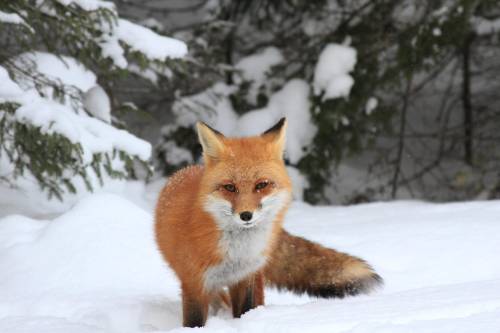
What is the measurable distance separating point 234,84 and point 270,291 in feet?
16.7

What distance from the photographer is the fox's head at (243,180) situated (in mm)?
3334

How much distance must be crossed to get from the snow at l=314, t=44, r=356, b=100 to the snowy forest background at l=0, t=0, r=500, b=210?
0.6 inches

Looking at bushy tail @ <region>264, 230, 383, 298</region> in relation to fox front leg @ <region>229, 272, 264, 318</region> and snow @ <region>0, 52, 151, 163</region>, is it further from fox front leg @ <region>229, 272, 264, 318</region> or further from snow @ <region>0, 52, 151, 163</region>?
snow @ <region>0, 52, 151, 163</region>

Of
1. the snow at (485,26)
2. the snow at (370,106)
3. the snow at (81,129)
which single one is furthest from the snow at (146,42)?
the snow at (485,26)

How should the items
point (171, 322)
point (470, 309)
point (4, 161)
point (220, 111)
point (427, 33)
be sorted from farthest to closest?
point (220, 111) < point (427, 33) < point (4, 161) < point (171, 322) < point (470, 309)

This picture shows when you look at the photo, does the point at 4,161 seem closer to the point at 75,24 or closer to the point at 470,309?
the point at 75,24

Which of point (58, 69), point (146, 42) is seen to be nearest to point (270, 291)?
point (146, 42)

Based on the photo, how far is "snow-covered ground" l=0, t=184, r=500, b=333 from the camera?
10.0 ft

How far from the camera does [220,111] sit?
917 centimetres

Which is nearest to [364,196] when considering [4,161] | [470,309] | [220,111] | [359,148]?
[359,148]

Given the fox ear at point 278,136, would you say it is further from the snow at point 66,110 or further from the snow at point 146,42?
the snow at point 146,42

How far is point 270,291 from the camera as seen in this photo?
458cm

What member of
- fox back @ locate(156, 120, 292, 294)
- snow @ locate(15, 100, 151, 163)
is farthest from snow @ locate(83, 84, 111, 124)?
fox back @ locate(156, 120, 292, 294)

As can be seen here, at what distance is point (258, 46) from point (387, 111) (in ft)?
6.73
